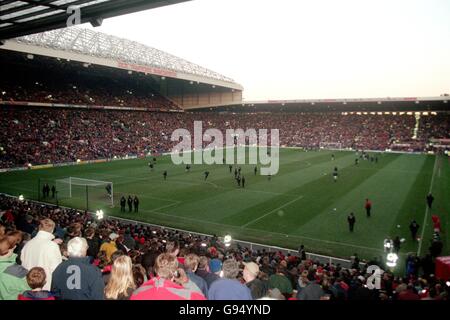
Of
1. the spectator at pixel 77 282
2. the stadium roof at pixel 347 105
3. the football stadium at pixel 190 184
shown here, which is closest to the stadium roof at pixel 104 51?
the football stadium at pixel 190 184

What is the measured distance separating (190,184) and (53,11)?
22965 millimetres

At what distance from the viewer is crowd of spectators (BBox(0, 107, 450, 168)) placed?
148 ft

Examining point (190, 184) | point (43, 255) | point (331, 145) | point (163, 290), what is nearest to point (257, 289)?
point (163, 290)

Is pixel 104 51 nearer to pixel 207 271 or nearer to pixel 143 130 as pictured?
pixel 143 130

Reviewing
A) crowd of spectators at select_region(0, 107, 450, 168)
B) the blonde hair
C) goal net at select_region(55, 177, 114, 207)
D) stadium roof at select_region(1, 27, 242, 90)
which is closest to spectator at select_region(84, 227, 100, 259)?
the blonde hair

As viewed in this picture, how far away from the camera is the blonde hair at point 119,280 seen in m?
4.23

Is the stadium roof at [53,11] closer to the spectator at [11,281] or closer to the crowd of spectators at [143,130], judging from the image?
the spectator at [11,281]

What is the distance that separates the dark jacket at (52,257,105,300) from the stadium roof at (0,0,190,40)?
5959 millimetres

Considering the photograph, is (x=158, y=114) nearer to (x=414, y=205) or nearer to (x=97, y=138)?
(x=97, y=138)

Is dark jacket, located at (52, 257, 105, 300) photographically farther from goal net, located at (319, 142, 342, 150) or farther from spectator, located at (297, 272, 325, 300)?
goal net, located at (319, 142, 342, 150)

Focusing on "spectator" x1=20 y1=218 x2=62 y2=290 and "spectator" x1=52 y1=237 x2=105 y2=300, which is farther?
"spectator" x1=20 y1=218 x2=62 y2=290

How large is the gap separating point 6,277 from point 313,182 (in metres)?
29.7

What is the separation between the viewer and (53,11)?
9.81 meters
